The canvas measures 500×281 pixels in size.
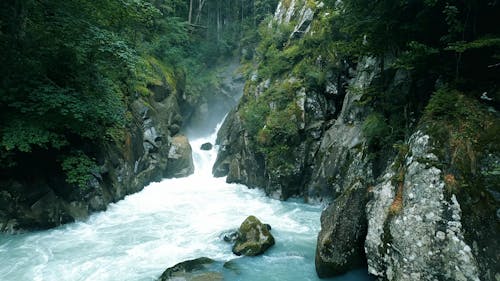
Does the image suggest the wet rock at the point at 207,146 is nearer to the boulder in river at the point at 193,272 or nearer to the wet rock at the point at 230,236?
the wet rock at the point at 230,236

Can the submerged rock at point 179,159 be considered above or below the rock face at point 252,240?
above

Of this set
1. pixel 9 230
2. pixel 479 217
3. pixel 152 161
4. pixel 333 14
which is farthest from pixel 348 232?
pixel 152 161

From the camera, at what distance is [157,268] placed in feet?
26.0

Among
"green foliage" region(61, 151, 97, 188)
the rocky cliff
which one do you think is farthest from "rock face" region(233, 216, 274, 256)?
"green foliage" region(61, 151, 97, 188)

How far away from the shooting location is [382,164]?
393 inches

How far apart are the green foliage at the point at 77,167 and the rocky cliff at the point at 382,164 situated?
7.79 metres

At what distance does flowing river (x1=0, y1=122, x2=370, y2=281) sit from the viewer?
303 inches

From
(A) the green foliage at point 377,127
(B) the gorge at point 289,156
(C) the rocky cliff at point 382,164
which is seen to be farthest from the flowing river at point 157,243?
(A) the green foliage at point 377,127

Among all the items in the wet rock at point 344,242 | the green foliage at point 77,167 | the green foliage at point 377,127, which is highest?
the green foliage at point 377,127

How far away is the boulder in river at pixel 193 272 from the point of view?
7.20 metres

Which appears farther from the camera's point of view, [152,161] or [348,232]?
[152,161]

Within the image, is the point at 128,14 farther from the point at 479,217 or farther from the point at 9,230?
the point at 479,217

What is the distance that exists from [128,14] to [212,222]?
8391 millimetres

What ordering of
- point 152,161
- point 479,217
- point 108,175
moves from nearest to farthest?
point 479,217
point 108,175
point 152,161
